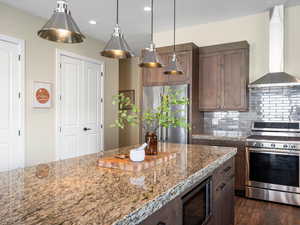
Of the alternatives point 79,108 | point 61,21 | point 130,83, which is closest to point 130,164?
point 61,21

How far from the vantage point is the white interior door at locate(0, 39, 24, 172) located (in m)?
3.46

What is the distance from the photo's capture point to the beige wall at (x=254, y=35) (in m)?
3.68

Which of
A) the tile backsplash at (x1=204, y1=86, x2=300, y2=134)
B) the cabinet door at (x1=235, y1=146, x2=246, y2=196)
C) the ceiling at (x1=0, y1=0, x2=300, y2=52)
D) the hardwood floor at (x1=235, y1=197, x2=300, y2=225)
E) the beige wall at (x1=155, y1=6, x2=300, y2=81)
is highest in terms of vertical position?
the ceiling at (x1=0, y1=0, x2=300, y2=52)

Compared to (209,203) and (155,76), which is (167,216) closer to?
(209,203)

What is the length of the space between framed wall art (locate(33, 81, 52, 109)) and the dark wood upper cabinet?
107 inches

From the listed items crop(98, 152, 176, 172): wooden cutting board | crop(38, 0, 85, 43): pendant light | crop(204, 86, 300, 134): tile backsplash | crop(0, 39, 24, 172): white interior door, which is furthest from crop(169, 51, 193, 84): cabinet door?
crop(38, 0, 85, 43): pendant light

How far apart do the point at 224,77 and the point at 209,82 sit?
0.88 ft

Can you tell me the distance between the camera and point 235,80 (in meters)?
3.85

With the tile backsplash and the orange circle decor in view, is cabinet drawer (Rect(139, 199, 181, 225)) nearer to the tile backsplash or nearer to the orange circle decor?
the tile backsplash

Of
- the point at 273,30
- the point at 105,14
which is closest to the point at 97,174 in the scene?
the point at 105,14

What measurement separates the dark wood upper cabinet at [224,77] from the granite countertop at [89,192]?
245 cm

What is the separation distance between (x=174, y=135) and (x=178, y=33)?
2119 mm

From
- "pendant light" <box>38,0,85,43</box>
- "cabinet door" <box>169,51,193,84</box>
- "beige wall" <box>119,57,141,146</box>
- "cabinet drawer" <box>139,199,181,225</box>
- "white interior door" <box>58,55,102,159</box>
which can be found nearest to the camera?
"cabinet drawer" <box>139,199,181,225</box>

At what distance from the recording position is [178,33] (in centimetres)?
462
